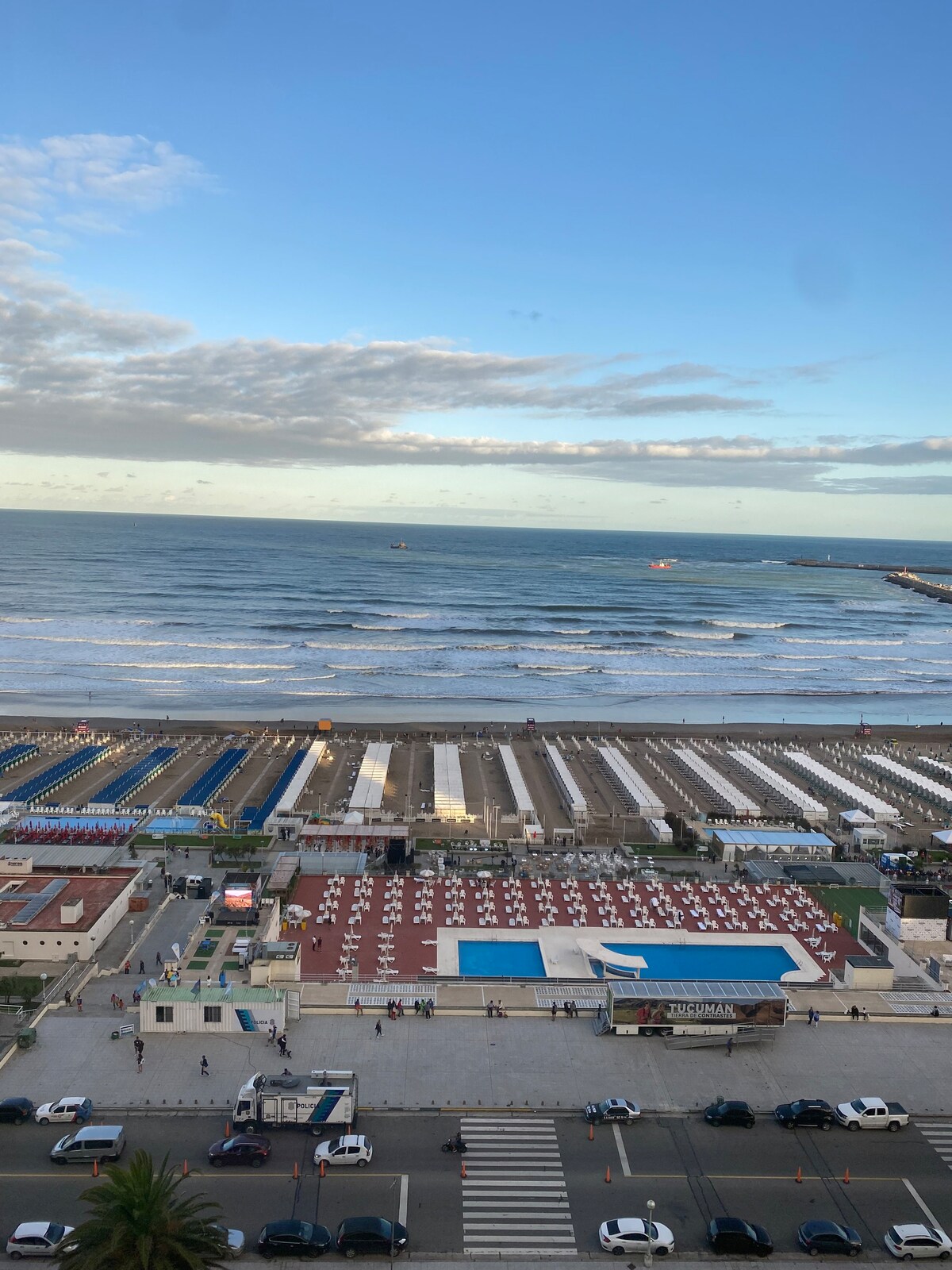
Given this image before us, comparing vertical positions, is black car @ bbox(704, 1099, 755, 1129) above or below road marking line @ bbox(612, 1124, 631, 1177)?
above

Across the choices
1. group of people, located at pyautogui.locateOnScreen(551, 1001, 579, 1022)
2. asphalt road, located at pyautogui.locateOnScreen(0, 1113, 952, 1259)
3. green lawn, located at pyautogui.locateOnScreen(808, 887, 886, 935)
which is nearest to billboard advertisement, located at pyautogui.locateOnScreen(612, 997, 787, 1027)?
group of people, located at pyautogui.locateOnScreen(551, 1001, 579, 1022)

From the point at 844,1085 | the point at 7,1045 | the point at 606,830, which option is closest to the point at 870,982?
the point at 844,1085

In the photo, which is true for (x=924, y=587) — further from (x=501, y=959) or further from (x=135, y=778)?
(x=501, y=959)

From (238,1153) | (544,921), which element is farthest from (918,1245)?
(544,921)

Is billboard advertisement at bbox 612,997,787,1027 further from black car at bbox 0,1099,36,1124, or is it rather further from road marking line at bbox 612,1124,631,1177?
black car at bbox 0,1099,36,1124

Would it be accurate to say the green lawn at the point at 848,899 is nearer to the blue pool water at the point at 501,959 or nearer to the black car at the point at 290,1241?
→ the blue pool water at the point at 501,959

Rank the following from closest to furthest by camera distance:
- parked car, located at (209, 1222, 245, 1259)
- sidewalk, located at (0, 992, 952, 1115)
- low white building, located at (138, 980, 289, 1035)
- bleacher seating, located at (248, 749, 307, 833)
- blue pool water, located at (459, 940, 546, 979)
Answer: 1. parked car, located at (209, 1222, 245, 1259)
2. sidewalk, located at (0, 992, 952, 1115)
3. low white building, located at (138, 980, 289, 1035)
4. blue pool water, located at (459, 940, 546, 979)
5. bleacher seating, located at (248, 749, 307, 833)
